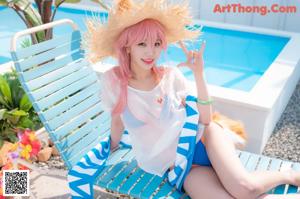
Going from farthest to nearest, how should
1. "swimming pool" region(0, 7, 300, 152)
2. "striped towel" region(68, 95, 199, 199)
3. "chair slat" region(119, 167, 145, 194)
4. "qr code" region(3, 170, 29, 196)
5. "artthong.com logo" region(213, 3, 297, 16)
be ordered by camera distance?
"artthong.com logo" region(213, 3, 297, 16)
"swimming pool" region(0, 7, 300, 152)
"chair slat" region(119, 167, 145, 194)
"striped towel" region(68, 95, 199, 199)
"qr code" region(3, 170, 29, 196)

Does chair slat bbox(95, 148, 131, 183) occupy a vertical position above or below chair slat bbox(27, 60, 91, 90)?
below

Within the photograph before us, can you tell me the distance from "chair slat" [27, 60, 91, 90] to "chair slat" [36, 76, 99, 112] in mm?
101

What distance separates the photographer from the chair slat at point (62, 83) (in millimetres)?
2982

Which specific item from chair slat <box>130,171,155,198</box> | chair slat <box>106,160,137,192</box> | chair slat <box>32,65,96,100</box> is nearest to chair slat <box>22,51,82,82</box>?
chair slat <box>32,65,96,100</box>

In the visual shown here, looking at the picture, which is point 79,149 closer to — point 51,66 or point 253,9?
point 51,66

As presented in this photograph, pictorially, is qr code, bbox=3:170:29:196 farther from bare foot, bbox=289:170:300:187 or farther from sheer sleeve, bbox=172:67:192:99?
bare foot, bbox=289:170:300:187

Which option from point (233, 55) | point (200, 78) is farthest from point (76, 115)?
point (233, 55)

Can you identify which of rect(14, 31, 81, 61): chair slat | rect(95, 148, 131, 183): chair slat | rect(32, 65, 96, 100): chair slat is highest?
rect(14, 31, 81, 61): chair slat

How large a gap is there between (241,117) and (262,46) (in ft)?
12.9

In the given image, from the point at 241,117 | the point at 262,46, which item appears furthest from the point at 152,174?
the point at 262,46

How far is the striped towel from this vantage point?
257 cm

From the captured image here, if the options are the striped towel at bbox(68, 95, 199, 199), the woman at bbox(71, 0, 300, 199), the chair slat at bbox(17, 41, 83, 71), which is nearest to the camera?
the woman at bbox(71, 0, 300, 199)

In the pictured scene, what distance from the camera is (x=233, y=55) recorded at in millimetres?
7348

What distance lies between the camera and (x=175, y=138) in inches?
106
